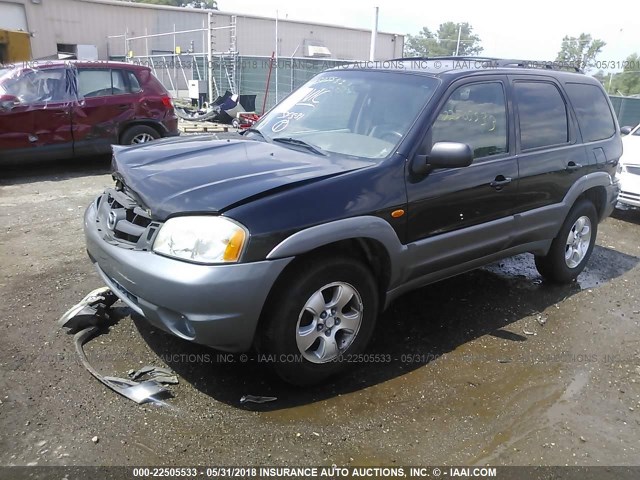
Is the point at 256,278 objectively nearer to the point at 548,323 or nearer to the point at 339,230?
the point at 339,230

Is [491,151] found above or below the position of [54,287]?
above

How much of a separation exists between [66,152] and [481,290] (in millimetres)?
6693

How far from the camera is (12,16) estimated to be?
26297mm

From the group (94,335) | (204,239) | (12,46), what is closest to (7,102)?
(94,335)

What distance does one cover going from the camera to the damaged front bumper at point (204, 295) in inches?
103

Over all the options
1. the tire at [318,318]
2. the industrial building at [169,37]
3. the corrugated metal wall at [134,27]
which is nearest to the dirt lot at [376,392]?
the tire at [318,318]

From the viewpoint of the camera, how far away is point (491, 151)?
3865mm

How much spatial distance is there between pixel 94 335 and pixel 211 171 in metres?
1.47

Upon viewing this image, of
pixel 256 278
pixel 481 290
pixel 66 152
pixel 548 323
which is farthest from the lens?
pixel 66 152

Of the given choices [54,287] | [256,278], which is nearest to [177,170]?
[256,278]

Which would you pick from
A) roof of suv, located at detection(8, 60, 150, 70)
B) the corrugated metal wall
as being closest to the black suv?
roof of suv, located at detection(8, 60, 150, 70)

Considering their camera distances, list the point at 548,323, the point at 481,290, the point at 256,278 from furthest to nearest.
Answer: the point at 481,290, the point at 548,323, the point at 256,278

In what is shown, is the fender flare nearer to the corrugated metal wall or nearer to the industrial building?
the industrial building

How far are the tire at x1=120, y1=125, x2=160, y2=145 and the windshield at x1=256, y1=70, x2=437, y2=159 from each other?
5.24 metres
